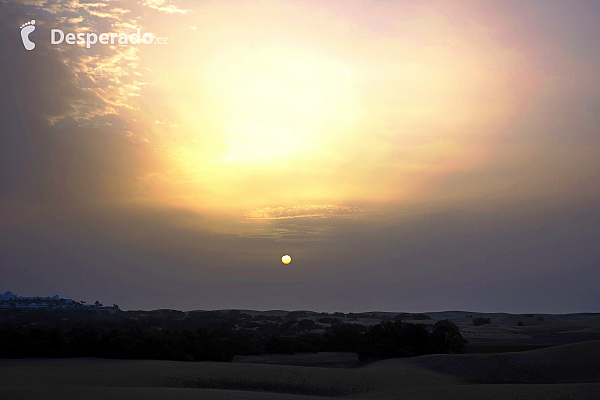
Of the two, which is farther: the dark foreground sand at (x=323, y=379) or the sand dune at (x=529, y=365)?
the sand dune at (x=529, y=365)

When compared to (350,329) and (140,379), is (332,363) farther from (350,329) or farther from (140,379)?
(140,379)

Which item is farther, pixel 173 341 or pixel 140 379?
pixel 173 341

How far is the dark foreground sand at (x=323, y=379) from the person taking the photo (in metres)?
23.5

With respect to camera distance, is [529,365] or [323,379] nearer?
[323,379]

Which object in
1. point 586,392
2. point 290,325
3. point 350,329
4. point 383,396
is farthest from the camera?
point 290,325

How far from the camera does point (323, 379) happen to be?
30578mm

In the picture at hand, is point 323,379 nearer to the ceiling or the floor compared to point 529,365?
nearer to the floor

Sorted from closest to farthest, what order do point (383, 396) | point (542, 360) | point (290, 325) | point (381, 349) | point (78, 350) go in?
point (383, 396) < point (542, 360) < point (78, 350) < point (381, 349) < point (290, 325)

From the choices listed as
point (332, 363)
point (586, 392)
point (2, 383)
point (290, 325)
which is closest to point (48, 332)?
point (2, 383)

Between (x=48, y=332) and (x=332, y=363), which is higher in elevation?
(x=48, y=332)

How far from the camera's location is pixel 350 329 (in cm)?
5834

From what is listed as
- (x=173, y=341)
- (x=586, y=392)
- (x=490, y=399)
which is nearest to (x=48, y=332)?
(x=173, y=341)

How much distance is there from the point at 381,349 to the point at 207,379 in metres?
19.8

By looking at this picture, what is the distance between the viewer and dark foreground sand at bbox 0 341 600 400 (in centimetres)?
2350
